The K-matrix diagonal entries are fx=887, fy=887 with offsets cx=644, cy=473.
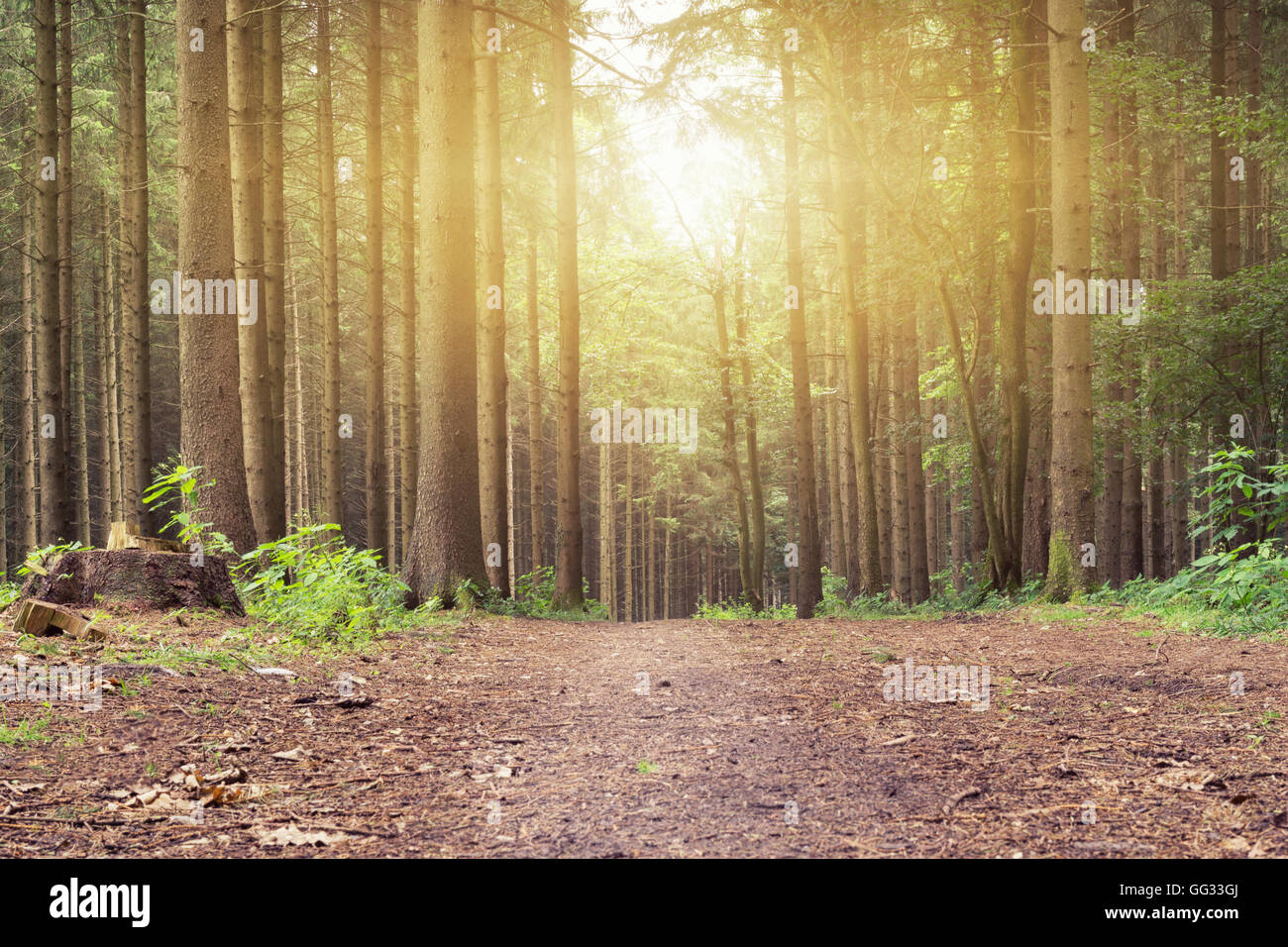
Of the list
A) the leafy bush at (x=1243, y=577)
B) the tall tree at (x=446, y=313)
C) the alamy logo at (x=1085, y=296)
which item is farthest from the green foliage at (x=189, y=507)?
the alamy logo at (x=1085, y=296)

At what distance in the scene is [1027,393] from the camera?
1400cm

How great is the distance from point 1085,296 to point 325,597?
9.44 meters

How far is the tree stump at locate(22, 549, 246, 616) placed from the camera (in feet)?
24.3

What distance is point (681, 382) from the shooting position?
98.7 feet

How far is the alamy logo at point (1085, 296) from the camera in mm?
11008

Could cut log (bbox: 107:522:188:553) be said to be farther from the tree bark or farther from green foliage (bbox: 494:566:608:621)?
the tree bark

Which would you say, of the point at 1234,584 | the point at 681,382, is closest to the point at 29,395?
the point at 681,382

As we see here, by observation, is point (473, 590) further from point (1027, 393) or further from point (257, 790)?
point (1027, 393)

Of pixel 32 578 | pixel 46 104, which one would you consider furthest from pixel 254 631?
pixel 46 104

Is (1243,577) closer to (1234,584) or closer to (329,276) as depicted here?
(1234,584)

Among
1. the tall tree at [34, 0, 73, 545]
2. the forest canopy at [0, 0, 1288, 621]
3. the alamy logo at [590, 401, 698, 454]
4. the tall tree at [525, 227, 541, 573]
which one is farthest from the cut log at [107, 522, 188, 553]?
the alamy logo at [590, 401, 698, 454]
